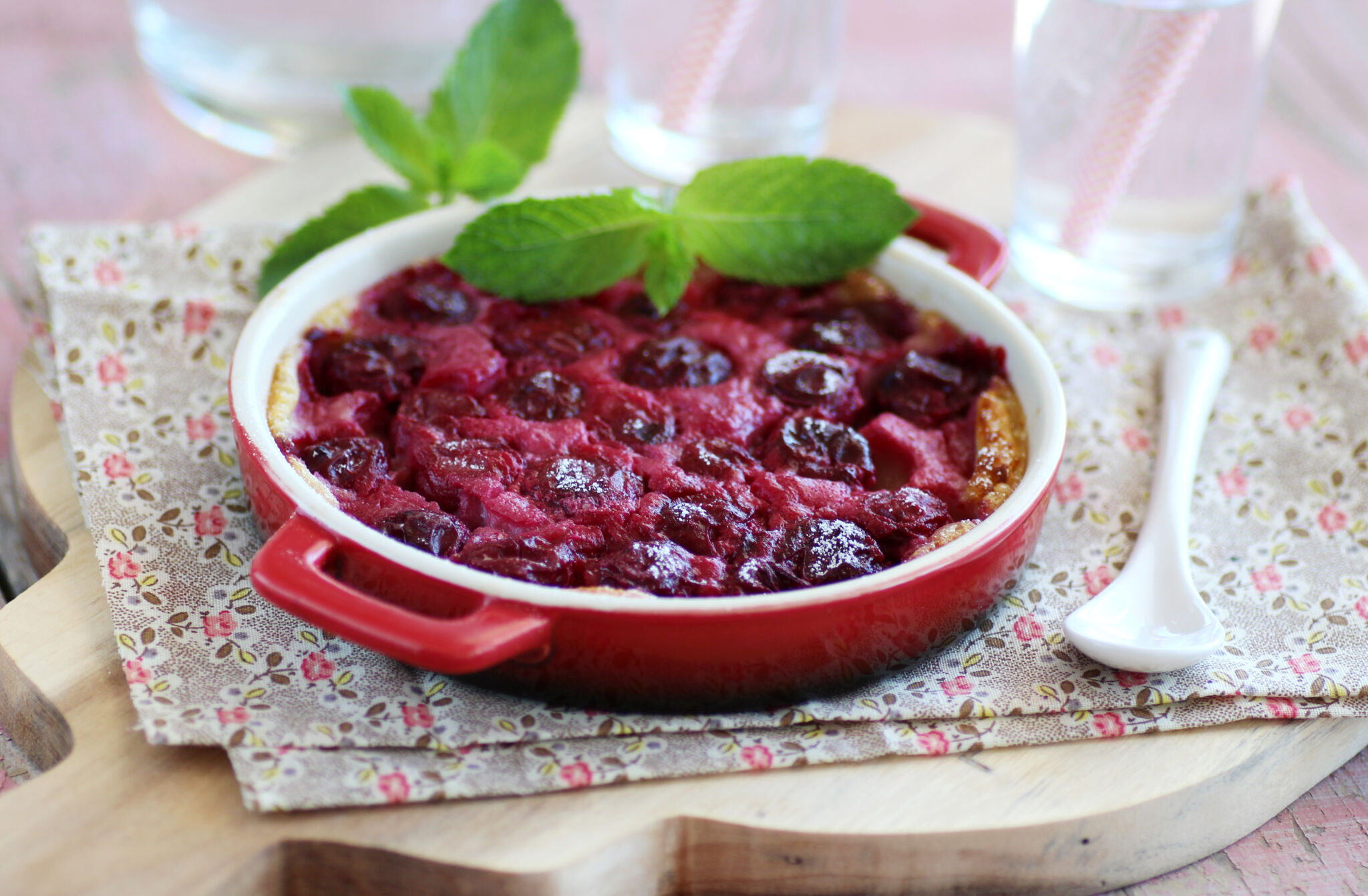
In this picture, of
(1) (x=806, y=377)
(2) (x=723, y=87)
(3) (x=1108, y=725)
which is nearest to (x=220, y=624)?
(1) (x=806, y=377)

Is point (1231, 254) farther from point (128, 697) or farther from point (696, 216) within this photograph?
point (128, 697)

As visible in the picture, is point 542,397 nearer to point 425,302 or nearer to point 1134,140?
point 425,302

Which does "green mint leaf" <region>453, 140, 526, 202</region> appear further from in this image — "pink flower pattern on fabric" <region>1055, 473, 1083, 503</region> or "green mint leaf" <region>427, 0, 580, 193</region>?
"pink flower pattern on fabric" <region>1055, 473, 1083, 503</region>

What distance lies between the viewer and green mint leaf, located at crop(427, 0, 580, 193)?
2215 mm

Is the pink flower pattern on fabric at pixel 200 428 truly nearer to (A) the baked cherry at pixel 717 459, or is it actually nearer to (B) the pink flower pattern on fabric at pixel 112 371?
(B) the pink flower pattern on fabric at pixel 112 371

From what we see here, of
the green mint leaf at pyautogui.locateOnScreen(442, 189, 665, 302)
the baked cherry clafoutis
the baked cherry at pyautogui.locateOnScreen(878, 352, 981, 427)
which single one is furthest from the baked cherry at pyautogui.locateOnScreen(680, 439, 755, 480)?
the green mint leaf at pyautogui.locateOnScreen(442, 189, 665, 302)

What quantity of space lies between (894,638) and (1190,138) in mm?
1247

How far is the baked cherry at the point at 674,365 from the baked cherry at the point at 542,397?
0.29 feet

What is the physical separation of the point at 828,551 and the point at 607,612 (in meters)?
0.30

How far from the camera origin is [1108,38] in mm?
2219

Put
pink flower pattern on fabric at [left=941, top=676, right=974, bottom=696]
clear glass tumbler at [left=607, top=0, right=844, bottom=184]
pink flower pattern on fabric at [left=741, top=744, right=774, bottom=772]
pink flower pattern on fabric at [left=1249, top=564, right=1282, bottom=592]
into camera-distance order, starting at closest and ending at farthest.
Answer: pink flower pattern on fabric at [left=741, top=744, right=774, bottom=772] < pink flower pattern on fabric at [left=941, top=676, right=974, bottom=696] < pink flower pattern on fabric at [left=1249, top=564, right=1282, bottom=592] < clear glass tumbler at [left=607, top=0, right=844, bottom=184]

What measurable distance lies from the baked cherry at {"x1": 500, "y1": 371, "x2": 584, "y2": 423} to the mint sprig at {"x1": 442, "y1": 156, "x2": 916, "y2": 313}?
0.19 m

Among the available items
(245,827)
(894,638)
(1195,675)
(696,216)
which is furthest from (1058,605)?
(245,827)

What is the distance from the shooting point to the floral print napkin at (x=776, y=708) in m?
1.44
